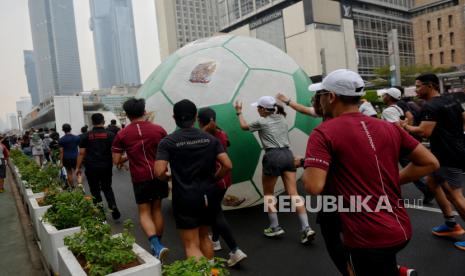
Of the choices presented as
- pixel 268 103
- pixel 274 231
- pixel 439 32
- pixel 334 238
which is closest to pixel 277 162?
pixel 268 103

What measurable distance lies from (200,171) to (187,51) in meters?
2.71

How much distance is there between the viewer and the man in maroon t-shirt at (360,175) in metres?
1.87

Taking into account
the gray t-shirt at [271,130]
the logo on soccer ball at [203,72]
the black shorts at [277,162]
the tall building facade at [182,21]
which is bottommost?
the black shorts at [277,162]

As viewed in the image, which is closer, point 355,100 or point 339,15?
point 355,100

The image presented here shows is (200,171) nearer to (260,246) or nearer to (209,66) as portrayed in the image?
(260,246)

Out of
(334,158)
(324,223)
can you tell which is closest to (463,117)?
(324,223)

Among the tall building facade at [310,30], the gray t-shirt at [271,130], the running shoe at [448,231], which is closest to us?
the running shoe at [448,231]

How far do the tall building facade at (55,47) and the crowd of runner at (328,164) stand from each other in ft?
535

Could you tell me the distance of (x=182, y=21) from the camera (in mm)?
110812

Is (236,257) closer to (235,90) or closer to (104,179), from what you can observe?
(235,90)

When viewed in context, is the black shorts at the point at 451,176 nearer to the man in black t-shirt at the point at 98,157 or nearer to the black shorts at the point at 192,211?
the black shorts at the point at 192,211

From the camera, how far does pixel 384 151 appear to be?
6.33ft

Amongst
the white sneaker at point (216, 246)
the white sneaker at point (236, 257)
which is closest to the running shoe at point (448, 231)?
the white sneaker at point (236, 257)

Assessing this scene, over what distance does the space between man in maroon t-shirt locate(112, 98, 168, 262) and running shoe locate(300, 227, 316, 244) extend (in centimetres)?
157
